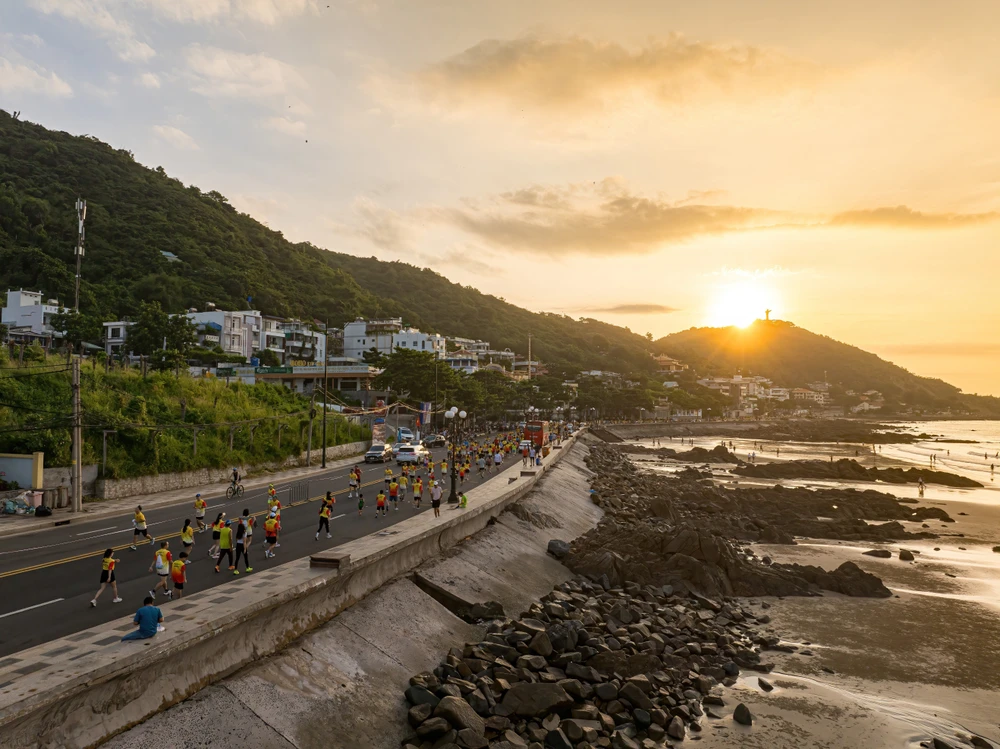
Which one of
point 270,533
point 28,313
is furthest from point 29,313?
point 270,533

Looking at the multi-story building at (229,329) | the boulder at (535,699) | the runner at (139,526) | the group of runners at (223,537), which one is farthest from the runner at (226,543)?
the multi-story building at (229,329)

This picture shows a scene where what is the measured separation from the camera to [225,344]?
292 ft

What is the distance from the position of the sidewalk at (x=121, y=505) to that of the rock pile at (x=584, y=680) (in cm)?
1873

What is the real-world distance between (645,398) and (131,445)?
12114 cm

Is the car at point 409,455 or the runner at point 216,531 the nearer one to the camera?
the runner at point 216,531

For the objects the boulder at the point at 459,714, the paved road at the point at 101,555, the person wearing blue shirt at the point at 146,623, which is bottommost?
the boulder at the point at 459,714

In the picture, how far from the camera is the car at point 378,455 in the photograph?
48.6 m

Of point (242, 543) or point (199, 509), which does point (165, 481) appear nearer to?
point (199, 509)

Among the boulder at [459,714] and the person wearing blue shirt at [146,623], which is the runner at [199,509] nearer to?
the person wearing blue shirt at [146,623]

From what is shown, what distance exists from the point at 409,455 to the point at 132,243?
264 feet

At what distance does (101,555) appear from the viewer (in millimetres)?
19375

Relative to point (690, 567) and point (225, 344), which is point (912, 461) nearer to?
point (690, 567)

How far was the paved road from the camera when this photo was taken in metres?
13.4

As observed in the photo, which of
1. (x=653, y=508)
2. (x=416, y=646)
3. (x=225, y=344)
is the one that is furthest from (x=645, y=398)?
(x=416, y=646)
